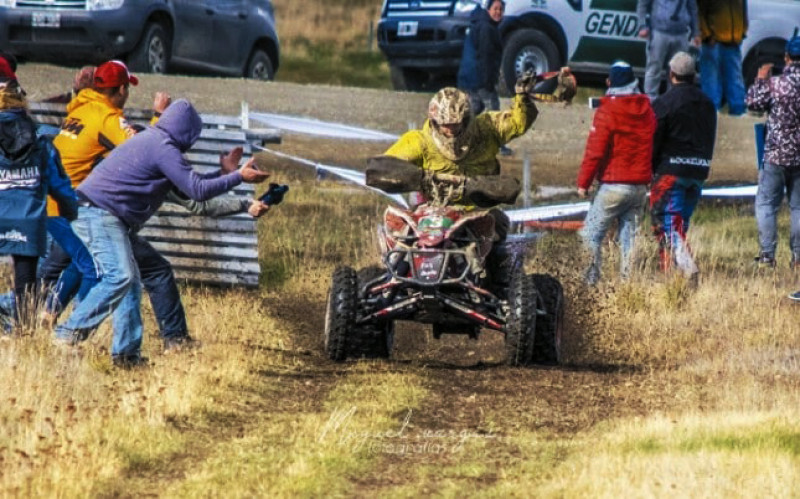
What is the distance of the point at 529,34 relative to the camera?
25.6m

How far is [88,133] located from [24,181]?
1.03 metres

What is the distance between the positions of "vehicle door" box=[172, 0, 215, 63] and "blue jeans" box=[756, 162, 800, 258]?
33.9 ft

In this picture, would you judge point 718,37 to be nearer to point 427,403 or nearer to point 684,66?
point 684,66

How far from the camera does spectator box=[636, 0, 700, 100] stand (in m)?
21.9

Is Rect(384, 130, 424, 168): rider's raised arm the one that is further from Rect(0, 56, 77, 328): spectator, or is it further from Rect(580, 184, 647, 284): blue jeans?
Rect(580, 184, 647, 284): blue jeans

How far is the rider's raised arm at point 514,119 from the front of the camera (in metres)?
13.3

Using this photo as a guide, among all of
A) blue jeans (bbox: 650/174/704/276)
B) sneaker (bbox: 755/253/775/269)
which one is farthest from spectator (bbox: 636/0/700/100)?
blue jeans (bbox: 650/174/704/276)

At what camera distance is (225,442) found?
9992 millimetres

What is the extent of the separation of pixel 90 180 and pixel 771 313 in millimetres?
5737

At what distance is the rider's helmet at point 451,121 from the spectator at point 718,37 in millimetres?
11380

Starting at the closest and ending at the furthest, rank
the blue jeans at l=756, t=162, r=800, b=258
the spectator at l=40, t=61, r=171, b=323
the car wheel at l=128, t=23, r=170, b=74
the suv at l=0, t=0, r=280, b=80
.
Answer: the spectator at l=40, t=61, r=171, b=323 → the blue jeans at l=756, t=162, r=800, b=258 → the suv at l=0, t=0, r=280, b=80 → the car wheel at l=128, t=23, r=170, b=74

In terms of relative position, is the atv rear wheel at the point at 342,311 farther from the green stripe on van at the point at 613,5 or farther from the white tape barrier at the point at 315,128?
the green stripe on van at the point at 613,5

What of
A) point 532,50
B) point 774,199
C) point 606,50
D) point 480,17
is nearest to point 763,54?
point 606,50

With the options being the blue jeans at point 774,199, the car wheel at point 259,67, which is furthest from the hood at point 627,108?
the car wheel at point 259,67
